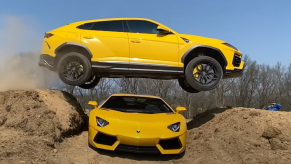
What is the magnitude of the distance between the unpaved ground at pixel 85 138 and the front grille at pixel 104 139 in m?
0.26

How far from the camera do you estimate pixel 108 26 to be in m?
6.86

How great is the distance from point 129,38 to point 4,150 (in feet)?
12.4

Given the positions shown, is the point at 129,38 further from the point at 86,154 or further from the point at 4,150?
the point at 4,150

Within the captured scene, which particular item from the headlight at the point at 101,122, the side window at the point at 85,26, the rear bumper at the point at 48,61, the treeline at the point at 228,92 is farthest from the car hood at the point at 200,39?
the treeline at the point at 228,92

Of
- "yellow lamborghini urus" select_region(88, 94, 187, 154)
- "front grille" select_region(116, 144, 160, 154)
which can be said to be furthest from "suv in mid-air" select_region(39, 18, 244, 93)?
"front grille" select_region(116, 144, 160, 154)

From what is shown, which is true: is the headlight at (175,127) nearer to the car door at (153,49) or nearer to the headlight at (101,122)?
the headlight at (101,122)

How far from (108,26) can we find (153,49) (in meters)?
1.36

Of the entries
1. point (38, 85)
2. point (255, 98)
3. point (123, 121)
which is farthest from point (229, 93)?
point (123, 121)

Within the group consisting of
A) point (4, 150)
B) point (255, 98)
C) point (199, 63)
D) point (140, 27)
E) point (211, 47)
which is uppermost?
point (140, 27)

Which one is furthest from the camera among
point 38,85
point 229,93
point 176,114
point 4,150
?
point 229,93

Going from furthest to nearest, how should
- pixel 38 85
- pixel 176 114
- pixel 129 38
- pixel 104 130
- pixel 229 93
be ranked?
pixel 229 93
pixel 38 85
pixel 129 38
pixel 176 114
pixel 104 130

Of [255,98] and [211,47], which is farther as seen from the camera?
[255,98]

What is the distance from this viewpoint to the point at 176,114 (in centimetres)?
593

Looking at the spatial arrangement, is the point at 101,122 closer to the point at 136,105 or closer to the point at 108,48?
the point at 136,105
